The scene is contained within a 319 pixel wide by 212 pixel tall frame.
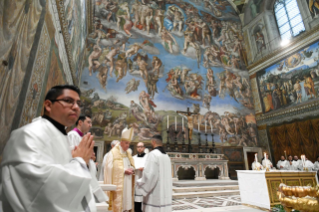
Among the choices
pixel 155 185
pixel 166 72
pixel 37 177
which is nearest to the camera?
pixel 37 177

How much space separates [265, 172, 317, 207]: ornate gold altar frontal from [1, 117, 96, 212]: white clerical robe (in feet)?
16.5

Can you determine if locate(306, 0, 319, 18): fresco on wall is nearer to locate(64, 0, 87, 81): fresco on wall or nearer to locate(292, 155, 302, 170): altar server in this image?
locate(292, 155, 302, 170): altar server

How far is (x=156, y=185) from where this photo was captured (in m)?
3.46

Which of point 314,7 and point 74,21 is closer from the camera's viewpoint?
point 74,21

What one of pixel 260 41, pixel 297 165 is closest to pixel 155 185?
pixel 297 165

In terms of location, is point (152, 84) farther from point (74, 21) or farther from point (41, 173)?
point (41, 173)

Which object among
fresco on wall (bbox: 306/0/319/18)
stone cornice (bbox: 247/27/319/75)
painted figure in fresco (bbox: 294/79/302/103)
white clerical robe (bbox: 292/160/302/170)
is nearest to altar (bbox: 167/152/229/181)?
white clerical robe (bbox: 292/160/302/170)

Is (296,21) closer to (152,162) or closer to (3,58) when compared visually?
(152,162)

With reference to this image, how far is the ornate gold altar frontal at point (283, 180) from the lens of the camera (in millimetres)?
4613

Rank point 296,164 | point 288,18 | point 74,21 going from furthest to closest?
point 288,18
point 296,164
point 74,21

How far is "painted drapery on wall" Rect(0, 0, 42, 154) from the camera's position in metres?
1.75

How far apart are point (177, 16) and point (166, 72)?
500cm

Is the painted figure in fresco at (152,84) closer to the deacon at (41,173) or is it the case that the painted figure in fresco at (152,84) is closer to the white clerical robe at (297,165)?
the white clerical robe at (297,165)

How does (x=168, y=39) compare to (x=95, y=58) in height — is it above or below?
above
